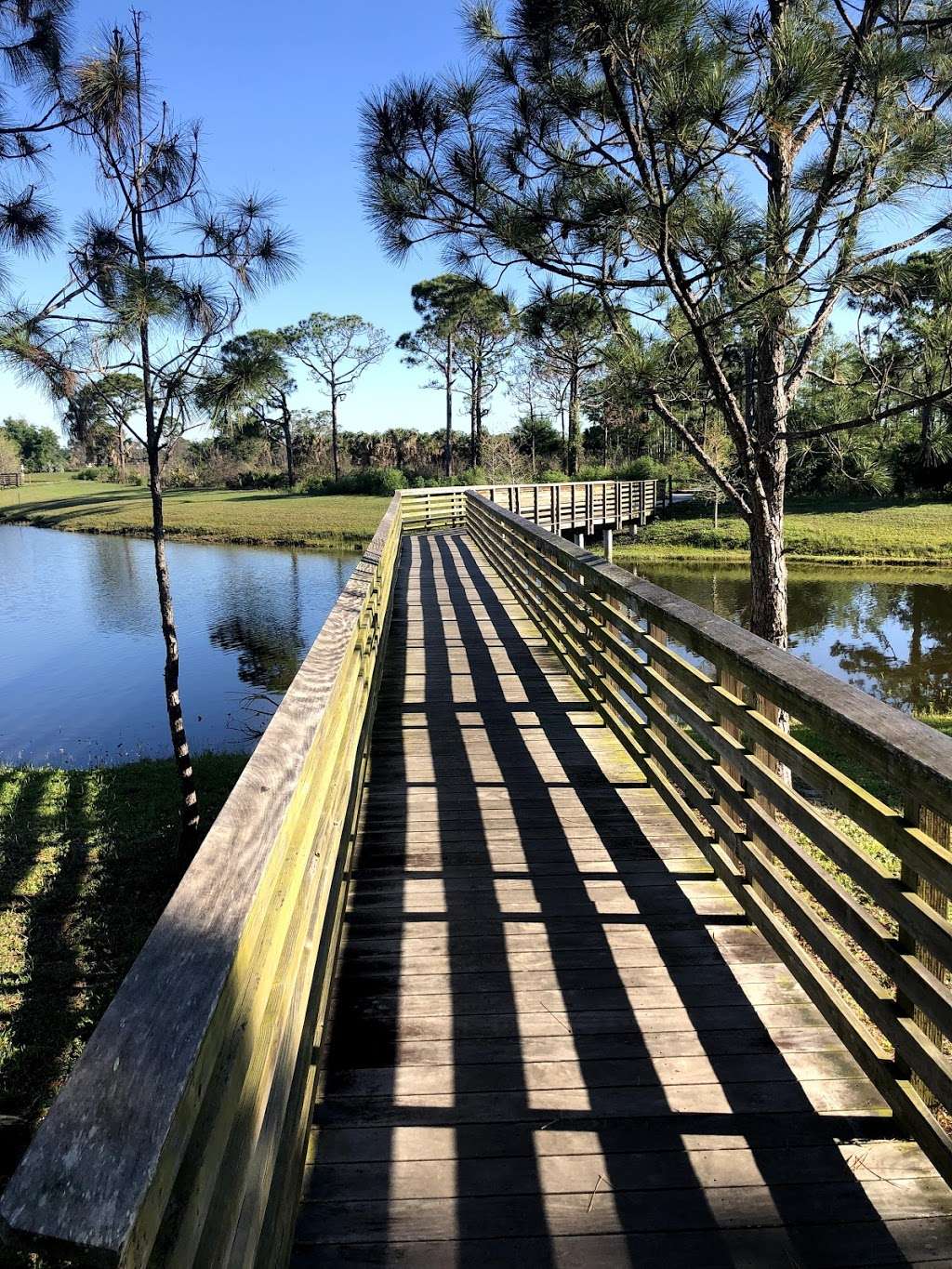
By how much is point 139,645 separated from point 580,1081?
60.6 feet

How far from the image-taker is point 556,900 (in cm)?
337

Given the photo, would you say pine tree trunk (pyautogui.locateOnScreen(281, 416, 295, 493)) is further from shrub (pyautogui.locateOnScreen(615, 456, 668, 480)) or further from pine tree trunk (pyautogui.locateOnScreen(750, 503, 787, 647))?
pine tree trunk (pyautogui.locateOnScreen(750, 503, 787, 647))

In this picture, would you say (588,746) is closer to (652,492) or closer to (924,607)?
(924,607)

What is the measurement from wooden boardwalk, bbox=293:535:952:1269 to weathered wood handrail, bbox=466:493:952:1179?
129 mm

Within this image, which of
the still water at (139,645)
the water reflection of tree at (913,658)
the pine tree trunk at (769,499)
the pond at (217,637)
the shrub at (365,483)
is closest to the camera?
the pine tree trunk at (769,499)

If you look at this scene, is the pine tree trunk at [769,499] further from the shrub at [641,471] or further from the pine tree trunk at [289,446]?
the pine tree trunk at [289,446]

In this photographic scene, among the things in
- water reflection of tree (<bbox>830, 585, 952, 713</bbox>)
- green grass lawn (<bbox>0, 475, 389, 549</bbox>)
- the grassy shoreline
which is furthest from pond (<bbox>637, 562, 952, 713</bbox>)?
green grass lawn (<bbox>0, 475, 389, 549</bbox>)

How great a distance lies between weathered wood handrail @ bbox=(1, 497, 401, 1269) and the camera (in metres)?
0.79

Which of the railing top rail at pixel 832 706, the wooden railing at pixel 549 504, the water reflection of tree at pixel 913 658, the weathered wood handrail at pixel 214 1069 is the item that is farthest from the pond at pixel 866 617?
the weathered wood handrail at pixel 214 1069

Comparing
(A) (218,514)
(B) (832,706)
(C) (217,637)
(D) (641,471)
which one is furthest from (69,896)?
(A) (218,514)

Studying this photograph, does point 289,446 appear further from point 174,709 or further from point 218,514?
point 174,709

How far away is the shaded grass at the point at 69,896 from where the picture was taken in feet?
18.1

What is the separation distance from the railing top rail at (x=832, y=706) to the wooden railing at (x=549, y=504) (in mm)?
10564

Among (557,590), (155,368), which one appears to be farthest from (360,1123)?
(155,368)
